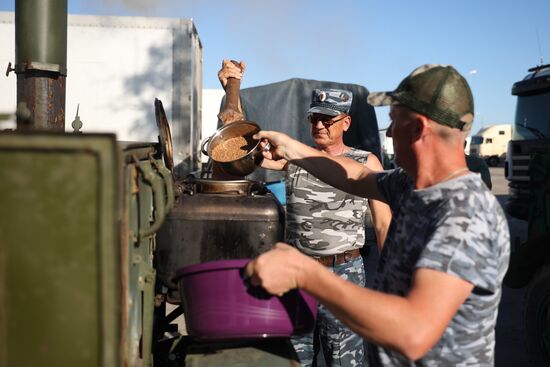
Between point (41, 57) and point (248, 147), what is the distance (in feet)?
4.54

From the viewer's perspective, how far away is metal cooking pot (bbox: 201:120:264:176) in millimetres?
2998

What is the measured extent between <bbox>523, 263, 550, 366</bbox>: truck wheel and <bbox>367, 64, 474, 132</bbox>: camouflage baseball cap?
303 cm

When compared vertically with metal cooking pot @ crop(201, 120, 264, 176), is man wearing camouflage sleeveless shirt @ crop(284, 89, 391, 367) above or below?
below

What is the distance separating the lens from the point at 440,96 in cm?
173

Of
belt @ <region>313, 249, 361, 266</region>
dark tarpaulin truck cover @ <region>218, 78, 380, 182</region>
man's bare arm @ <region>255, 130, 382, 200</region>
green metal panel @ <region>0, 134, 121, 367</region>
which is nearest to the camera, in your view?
green metal panel @ <region>0, 134, 121, 367</region>

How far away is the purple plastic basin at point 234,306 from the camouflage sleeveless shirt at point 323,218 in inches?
50.2

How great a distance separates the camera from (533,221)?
4.74m

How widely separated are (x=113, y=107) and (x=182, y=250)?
192 inches

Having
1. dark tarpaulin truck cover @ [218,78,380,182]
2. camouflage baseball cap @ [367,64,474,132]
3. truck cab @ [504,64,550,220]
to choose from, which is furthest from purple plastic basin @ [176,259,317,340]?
dark tarpaulin truck cover @ [218,78,380,182]

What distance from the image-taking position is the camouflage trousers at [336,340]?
10.1 ft

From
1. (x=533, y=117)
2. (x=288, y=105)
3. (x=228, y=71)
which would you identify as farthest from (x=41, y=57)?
(x=288, y=105)

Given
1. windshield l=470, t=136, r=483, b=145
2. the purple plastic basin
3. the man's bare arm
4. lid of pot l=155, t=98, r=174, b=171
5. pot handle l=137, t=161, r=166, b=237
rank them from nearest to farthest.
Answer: the purple plastic basin, pot handle l=137, t=161, r=166, b=237, the man's bare arm, lid of pot l=155, t=98, r=174, b=171, windshield l=470, t=136, r=483, b=145

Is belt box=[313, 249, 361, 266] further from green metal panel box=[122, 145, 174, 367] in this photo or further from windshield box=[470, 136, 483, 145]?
windshield box=[470, 136, 483, 145]

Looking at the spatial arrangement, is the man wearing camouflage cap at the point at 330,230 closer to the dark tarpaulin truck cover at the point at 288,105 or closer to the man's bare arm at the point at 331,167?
the man's bare arm at the point at 331,167
